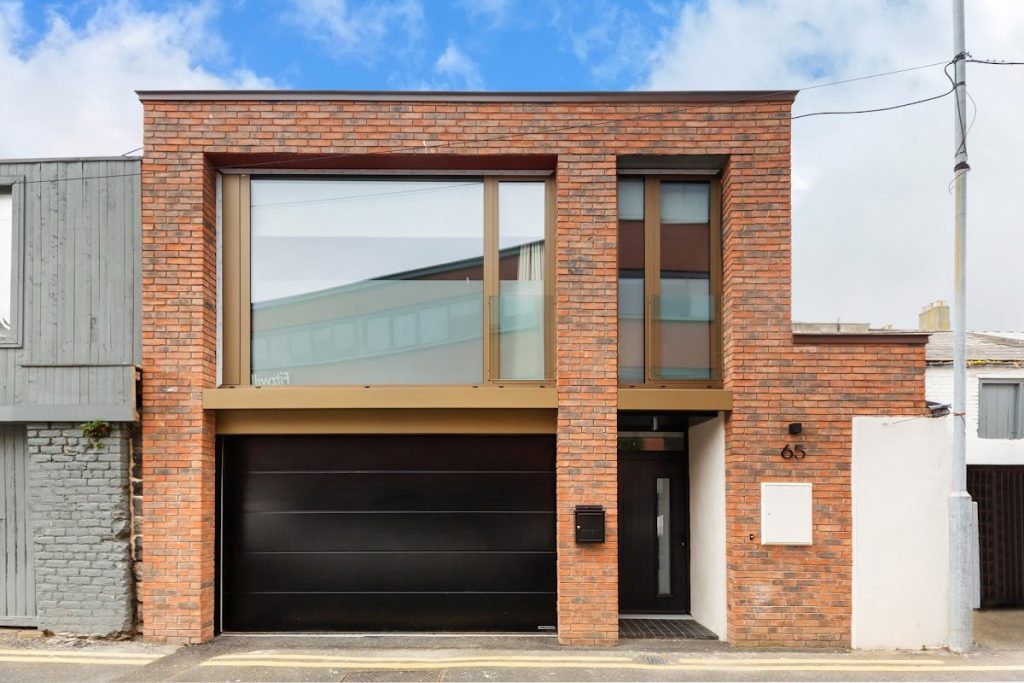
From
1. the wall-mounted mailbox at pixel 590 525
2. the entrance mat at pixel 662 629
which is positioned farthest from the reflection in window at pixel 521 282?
the entrance mat at pixel 662 629

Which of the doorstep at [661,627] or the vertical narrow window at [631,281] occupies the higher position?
the vertical narrow window at [631,281]

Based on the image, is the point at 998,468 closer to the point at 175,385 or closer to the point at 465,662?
the point at 465,662

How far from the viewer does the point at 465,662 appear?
687 cm

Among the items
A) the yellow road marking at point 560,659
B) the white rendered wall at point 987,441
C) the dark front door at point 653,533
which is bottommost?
the yellow road marking at point 560,659

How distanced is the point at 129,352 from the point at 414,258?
10.7 feet

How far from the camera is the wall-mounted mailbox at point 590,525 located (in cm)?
744

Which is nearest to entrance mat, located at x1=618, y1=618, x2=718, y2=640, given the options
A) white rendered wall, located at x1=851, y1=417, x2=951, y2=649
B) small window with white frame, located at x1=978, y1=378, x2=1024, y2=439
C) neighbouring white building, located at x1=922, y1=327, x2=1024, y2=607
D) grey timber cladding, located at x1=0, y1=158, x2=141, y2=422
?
white rendered wall, located at x1=851, y1=417, x2=951, y2=649

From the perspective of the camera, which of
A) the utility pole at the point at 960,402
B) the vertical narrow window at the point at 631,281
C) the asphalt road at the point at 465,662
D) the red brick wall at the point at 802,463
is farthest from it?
the vertical narrow window at the point at 631,281

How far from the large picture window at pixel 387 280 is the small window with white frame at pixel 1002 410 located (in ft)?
18.9

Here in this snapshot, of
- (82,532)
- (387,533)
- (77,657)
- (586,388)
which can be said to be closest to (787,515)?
(586,388)

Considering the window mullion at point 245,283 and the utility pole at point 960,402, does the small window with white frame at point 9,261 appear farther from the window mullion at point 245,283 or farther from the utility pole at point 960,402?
the utility pole at point 960,402

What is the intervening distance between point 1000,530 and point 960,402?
10.2 feet

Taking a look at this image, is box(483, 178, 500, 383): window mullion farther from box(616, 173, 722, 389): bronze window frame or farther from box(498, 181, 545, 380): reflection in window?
box(616, 173, 722, 389): bronze window frame

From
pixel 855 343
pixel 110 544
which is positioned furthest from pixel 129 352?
pixel 855 343
